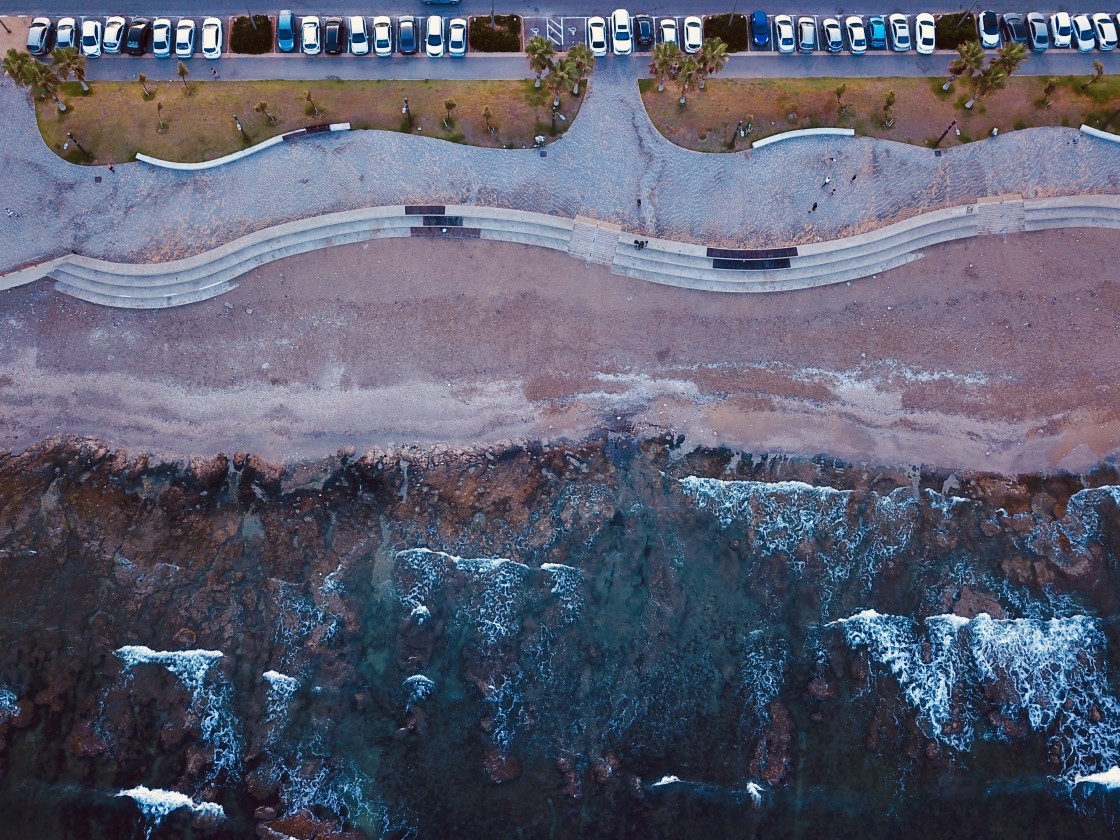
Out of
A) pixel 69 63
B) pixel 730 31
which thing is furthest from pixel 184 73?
pixel 730 31

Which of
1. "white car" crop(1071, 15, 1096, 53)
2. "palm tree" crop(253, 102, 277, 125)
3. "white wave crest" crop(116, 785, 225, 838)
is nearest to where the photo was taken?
"white wave crest" crop(116, 785, 225, 838)

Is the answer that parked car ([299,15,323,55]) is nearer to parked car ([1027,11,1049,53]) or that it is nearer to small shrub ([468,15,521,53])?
small shrub ([468,15,521,53])

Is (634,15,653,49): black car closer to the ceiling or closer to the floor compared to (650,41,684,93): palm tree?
closer to the ceiling

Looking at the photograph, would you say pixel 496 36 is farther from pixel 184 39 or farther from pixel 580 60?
pixel 184 39

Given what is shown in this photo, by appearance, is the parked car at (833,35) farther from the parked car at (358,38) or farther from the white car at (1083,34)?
the parked car at (358,38)

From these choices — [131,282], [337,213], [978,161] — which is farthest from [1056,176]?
[131,282]

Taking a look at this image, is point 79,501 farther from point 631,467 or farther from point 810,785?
point 810,785

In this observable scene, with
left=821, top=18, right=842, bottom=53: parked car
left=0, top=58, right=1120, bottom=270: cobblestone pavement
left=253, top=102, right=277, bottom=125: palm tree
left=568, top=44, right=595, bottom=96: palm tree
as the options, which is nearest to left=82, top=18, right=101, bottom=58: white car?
left=0, top=58, right=1120, bottom=270: cobblestone pavement
